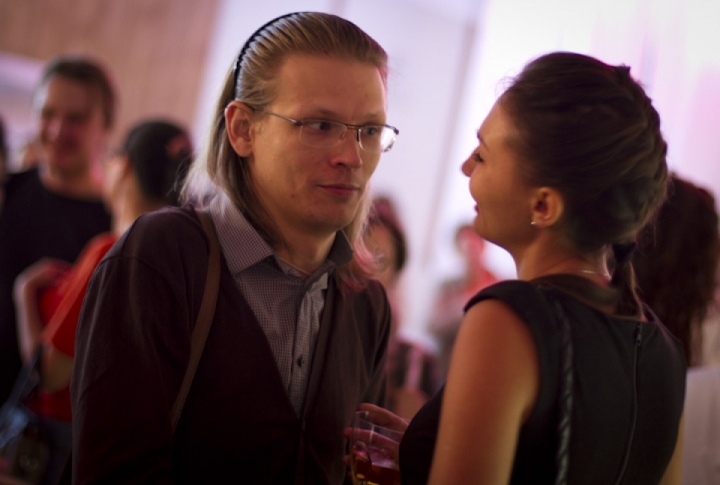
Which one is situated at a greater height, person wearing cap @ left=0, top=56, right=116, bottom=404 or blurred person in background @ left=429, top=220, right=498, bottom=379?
person wearing cap @ left=0, top=56, right=116, bottom=404

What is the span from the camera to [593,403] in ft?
3.44

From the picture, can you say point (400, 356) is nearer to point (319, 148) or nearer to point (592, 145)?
point (319, 148)

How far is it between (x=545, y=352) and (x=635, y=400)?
0.21 metres

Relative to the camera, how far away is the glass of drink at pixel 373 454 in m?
1.23

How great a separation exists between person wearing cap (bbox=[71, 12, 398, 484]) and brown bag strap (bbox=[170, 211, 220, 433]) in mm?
14

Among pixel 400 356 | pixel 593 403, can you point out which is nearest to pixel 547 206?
pixel 593 403

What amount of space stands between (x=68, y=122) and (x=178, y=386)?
1.95 m

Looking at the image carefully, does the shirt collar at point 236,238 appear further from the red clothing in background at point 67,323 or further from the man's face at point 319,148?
the red clothing in background at point 67,323

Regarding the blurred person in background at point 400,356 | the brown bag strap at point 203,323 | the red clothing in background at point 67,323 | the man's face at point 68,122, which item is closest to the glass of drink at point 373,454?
the brown bag strap at point 203,323

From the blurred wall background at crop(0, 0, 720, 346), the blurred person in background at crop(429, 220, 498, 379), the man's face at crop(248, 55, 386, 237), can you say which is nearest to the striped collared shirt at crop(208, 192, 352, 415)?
the man's face at crop(248, 55, 386, 237)

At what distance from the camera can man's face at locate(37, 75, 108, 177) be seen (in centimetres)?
286

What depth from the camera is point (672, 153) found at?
12.8 ft

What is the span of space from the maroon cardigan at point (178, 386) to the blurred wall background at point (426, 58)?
27.9 inches

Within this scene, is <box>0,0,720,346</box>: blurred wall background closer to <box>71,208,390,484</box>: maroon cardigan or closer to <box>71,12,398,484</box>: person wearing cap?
<box>71,12,398,484</box>: person wearing cap
